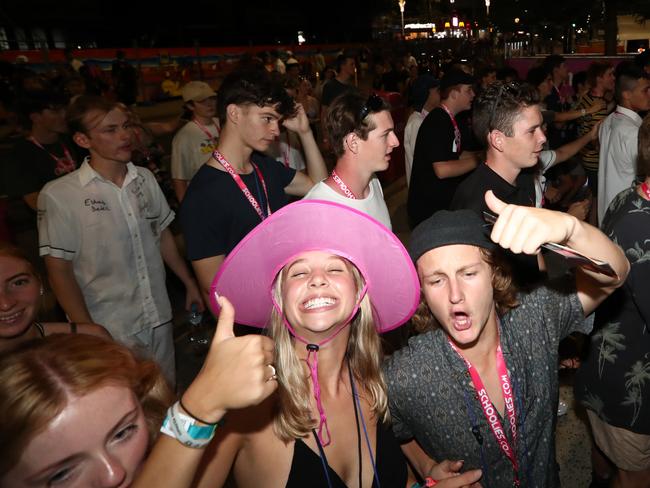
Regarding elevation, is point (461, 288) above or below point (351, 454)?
above

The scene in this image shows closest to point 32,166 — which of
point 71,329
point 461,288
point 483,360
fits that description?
point 71,329

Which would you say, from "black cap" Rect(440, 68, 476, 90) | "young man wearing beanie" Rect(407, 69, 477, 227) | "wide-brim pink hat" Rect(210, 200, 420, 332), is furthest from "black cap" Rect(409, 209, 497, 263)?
"black cap" Rect(440, 68, 476, 90)

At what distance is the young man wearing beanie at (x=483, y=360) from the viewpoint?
1908 mm

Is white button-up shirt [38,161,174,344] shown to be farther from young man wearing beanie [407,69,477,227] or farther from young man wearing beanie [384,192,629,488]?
young man wearing beanie [407,69,477,227]

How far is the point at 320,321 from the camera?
1.81 m

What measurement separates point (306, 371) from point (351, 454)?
14.7 inches

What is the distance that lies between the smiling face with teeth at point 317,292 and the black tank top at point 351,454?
444mm

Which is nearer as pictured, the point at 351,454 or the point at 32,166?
the point at 351,454

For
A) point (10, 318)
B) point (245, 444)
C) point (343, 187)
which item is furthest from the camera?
point (343, 187)

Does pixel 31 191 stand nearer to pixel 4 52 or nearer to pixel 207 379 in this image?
pixel 207 379

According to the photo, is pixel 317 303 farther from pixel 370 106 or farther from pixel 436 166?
pixel 436 166

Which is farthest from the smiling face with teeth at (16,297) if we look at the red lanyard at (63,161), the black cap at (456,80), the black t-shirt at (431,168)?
the black cap at (456,80)

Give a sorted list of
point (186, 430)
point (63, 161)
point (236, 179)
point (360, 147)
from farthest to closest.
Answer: point (63, 161) → point (360, 147) → point (236, 179) → point (186, 430)

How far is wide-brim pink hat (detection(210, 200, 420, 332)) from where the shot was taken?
185 cm
